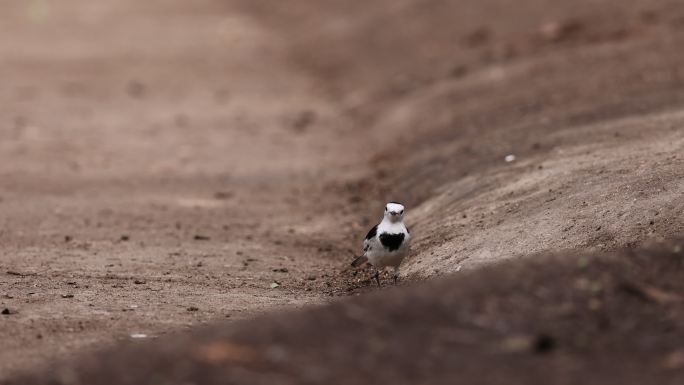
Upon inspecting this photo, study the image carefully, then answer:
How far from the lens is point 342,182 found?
15.9m

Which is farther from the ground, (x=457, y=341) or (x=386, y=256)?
(x=386, y=256)

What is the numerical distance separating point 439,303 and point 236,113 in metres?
14.5

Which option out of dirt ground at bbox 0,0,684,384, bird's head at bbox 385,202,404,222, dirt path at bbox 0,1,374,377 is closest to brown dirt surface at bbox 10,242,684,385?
dirt ground at bbox 0,0,684,384

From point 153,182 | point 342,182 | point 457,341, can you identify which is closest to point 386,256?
point 457,341

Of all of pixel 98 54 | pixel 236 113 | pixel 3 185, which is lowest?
pixel 3 185

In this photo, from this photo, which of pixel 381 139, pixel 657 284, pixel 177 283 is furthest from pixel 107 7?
pixel 657 284

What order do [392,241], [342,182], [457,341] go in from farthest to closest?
[342,182] → [392,241] → [457,341]

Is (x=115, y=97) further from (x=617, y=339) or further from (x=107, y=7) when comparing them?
(x=617, y=339)

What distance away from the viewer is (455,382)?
6344 millimetres

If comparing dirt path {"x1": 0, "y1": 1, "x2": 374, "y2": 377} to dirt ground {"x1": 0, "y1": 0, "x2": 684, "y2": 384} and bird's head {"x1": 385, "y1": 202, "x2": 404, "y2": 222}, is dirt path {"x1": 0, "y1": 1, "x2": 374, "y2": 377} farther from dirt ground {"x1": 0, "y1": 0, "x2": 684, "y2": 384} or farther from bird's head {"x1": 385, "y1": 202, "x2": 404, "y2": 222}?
bird's head {"x1": 385, "y1": 202, "x2": 404, "y2": 222}

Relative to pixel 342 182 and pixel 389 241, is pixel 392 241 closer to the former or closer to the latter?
pixel 389 241

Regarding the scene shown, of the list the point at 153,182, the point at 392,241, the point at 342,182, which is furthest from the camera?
the point at 153,182

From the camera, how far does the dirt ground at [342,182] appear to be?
23.7 ft

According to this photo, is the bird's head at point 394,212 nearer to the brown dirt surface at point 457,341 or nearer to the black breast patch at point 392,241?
the black breast patch at point 392,241
